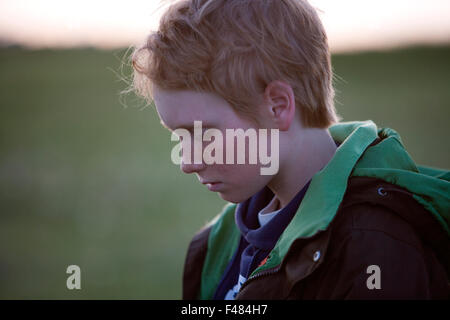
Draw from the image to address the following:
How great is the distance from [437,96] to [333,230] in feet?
34.2

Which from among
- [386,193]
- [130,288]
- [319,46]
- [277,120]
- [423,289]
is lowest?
[130,288]

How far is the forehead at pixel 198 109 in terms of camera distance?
5.60 feet

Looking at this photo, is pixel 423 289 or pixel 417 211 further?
pixel 417 211

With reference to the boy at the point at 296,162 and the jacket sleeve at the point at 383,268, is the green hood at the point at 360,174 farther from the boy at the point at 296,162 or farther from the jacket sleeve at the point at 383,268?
the jacket sleeve at the point at 383,268

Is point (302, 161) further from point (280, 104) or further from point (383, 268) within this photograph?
point (383, 268)

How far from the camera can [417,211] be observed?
156 centimetres

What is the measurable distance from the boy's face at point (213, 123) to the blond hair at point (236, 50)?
0.10 ft

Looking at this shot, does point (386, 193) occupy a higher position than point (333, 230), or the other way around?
point (386, 193)

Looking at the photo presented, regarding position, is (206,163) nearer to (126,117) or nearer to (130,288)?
(130,288)

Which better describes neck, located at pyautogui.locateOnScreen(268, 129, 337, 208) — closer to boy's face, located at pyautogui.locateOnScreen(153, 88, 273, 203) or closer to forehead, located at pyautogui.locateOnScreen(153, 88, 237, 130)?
boy's face, located at pyautogui.locateOnScreen(153, 88, 273, 203)

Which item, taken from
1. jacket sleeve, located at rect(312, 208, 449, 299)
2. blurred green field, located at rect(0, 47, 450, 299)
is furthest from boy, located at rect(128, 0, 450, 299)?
blurred green field, located at rect(0, 47, 450, 299)

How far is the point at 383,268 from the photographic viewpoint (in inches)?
56.7

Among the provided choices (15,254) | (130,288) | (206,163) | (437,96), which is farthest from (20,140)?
(437,96)

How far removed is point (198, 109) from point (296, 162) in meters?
0.44
